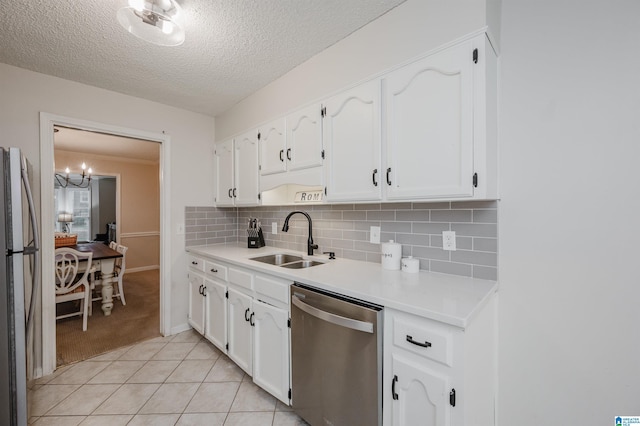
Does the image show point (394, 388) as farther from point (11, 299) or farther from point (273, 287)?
point (11, 299)

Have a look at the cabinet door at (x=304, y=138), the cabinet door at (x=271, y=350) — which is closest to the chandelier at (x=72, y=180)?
the cabinet door at (x=304, y=138)

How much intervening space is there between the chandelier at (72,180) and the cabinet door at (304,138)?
4.95m

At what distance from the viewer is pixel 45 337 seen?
2.13 m

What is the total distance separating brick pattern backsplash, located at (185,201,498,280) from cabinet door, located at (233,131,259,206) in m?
0.32

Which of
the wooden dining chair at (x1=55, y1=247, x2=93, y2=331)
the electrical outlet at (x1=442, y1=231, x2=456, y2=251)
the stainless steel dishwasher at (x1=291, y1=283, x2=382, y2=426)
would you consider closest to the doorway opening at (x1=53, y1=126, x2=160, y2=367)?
the wooden dining chair at (x1=55, y1=247, x2=93, y2=331)

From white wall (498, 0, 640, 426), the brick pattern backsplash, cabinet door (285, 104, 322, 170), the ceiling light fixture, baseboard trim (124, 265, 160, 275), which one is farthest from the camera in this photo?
baseboard trim (124, 265, 160, 275)

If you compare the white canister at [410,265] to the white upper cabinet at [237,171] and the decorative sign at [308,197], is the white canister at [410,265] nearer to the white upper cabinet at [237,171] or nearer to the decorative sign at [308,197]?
the decorative sign at [308,197]

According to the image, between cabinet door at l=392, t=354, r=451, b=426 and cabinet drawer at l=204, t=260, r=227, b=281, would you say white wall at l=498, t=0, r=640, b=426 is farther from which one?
cabinet drawer at l=204, t=260, r=227, b=281

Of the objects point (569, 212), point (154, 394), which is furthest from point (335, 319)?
point (154, 394)

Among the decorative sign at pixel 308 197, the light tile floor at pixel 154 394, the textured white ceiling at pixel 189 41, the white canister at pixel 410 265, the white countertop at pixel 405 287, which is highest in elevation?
the textured white ceiling at pixel 189 41

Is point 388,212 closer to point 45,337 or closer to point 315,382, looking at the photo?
point 315,382

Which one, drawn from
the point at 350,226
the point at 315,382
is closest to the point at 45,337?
the point at 315,382

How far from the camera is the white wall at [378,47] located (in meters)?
1.25

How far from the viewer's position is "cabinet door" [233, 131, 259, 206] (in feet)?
8.07
